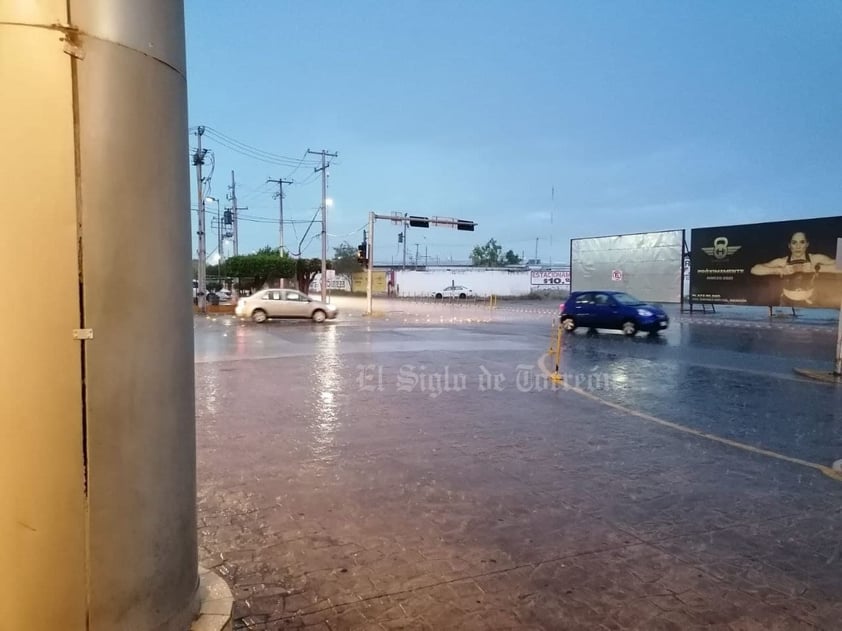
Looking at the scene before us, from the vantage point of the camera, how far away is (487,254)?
11731 cm

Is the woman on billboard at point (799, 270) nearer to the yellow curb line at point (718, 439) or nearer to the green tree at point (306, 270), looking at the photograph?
A: the yellow curb line at point (718, 439)

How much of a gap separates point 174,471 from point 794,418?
8444 mm

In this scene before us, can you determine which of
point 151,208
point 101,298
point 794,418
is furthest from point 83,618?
point 794,418

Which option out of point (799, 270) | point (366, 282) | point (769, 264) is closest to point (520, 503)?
point (799, 270)

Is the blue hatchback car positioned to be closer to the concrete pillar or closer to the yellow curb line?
the yellow curb line

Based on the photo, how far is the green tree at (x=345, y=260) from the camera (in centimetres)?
9641

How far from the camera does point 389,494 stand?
502 centimetres

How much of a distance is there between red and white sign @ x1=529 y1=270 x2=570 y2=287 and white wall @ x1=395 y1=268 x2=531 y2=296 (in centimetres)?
131

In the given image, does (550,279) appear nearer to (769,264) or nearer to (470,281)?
(470,281)

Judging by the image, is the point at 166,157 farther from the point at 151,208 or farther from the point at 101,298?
the point at 101,298

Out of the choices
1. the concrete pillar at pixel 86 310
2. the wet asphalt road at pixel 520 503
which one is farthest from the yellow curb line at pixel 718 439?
the concrete pillar at pixel 86 310

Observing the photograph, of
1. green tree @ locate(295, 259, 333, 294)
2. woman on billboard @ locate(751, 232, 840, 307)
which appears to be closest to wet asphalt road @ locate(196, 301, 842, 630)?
woman on billboard @ locate(751, 232, 840, 307)

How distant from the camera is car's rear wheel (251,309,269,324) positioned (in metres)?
27.3

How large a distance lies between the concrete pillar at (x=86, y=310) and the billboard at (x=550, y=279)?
68695 millimetres
